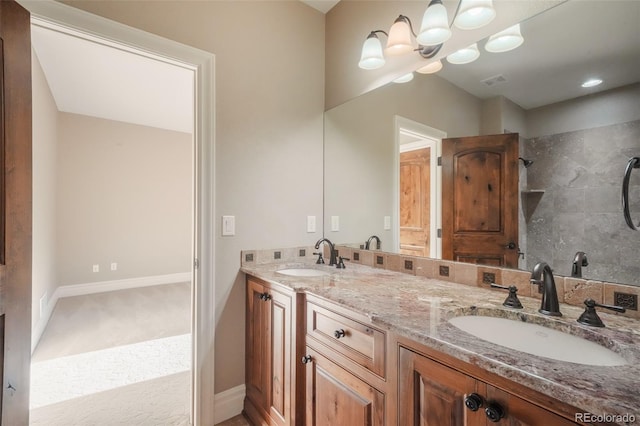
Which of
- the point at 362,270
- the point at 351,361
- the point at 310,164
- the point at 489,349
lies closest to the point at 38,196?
the point at 310,164

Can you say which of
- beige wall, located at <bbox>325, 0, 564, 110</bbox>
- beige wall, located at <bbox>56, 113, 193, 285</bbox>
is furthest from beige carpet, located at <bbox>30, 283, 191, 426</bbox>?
beige wall, located at <bbox>325, 0, 564, 110</bbox>

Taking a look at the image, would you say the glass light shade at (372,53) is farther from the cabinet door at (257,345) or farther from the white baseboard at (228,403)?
the white baseboard at (228,403)

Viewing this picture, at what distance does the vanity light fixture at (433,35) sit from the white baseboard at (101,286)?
4010 millimetres

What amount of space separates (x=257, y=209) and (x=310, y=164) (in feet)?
1.83

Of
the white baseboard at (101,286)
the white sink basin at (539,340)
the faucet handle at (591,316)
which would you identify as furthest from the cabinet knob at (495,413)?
the white baseboard at (101,286)

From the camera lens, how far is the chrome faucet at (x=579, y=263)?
1.07m

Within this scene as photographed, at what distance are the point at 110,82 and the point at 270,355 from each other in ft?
11.8

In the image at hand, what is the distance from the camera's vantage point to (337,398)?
1158 mm

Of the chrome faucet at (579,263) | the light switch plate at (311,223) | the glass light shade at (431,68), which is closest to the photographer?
the chrome faucet at (579,263)

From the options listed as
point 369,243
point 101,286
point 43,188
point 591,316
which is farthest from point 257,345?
point 101,286

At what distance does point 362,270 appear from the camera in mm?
1821

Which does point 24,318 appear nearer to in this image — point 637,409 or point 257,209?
point 257,209

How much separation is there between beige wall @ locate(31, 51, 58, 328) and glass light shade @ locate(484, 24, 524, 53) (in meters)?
3.43

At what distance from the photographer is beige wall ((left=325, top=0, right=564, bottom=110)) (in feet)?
4.19
